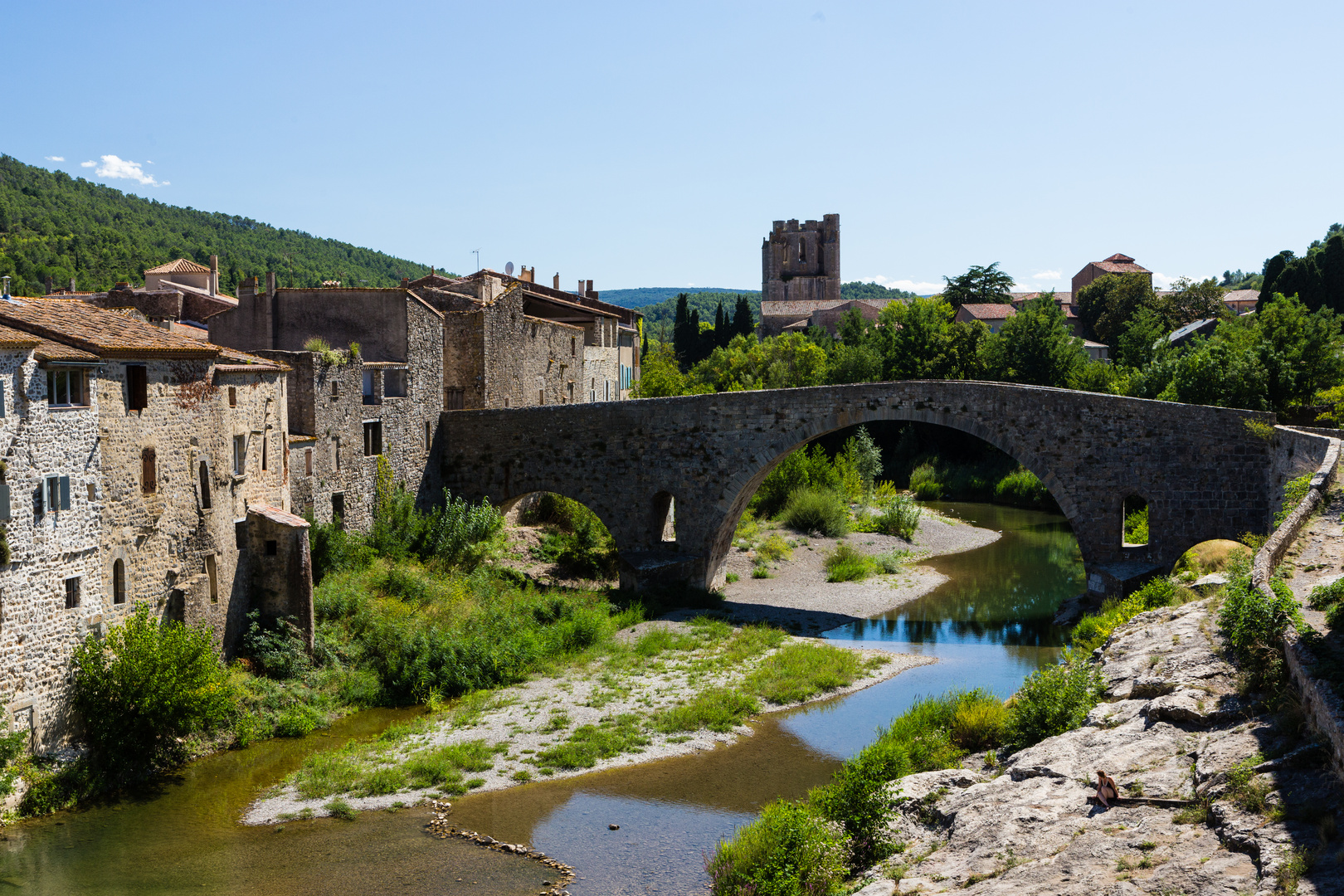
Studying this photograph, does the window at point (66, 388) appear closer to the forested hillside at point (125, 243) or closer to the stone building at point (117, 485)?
the stone building at point (117, 485)

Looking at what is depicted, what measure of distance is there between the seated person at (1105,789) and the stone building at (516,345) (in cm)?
2143

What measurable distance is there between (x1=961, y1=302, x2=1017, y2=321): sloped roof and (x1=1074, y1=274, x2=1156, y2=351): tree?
15.2ft

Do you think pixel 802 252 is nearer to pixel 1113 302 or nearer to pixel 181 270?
pixel 1113 302

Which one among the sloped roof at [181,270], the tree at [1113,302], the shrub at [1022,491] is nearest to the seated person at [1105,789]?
the shrub at [1022,491]

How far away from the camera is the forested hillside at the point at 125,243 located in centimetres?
5806

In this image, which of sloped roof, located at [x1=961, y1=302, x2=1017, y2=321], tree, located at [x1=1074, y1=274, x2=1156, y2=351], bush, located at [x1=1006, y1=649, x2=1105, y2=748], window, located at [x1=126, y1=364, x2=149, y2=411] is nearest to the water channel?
bush, located at [x1=1006, y1=649, x2=1105, y2=748]

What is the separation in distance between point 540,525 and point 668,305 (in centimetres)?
15412

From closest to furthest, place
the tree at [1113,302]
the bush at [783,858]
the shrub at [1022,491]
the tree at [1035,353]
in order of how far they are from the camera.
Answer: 1. the bush at [783,858]
2. the shrub at [1022,491]
3. the tree at [1035,353]
4. the tree at [1113,302]

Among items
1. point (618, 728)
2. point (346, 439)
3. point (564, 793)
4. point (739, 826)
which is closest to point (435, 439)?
point (346, 439)

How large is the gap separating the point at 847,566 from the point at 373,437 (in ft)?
43.9

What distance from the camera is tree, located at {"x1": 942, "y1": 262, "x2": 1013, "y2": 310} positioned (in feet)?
235

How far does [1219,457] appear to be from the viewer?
23.1m

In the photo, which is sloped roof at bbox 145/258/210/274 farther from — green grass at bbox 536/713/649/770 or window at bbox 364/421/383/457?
green grass at bbox 536/713/649/770

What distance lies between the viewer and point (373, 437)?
24.9 meters
